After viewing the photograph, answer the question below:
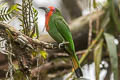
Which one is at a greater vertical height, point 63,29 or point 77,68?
point 63,29

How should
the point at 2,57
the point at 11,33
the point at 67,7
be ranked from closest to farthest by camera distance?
the point at 11,33 < the point at 2,57 < the point at 67,7

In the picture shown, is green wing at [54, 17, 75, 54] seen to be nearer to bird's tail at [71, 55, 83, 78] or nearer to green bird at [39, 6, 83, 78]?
green bird at [39, 6, 83, 78]

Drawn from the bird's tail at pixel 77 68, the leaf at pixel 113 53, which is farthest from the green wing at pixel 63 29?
the leaf at pixel 113 53

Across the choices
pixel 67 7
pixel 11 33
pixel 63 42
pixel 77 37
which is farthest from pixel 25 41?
pixel 67 7

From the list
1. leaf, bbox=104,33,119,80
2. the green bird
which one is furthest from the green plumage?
leaf, bbox=104,33,119,80

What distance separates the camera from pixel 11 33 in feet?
3.71

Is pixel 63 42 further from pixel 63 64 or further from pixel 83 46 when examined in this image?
pixel 83 46

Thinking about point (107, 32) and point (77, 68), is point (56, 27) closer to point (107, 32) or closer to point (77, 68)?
point (77, 68)

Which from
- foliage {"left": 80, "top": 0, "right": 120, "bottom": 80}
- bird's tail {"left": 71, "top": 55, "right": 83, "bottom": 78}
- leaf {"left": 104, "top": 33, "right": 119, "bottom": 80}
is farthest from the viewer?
foliage {"left": 80, "top": 0, "right": 120, "bottom": 80}

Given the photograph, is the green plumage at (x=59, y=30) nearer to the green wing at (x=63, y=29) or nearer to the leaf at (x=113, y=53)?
the green wing at (x=63, y=29)

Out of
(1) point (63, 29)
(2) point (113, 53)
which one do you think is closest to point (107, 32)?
(2) point (113, 53)

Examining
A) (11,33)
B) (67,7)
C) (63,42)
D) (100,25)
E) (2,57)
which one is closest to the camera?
(11,33)

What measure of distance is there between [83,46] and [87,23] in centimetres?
25

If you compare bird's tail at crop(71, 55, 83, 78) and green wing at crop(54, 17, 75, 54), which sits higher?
green wing at crop(54, 17, 75, 54)
